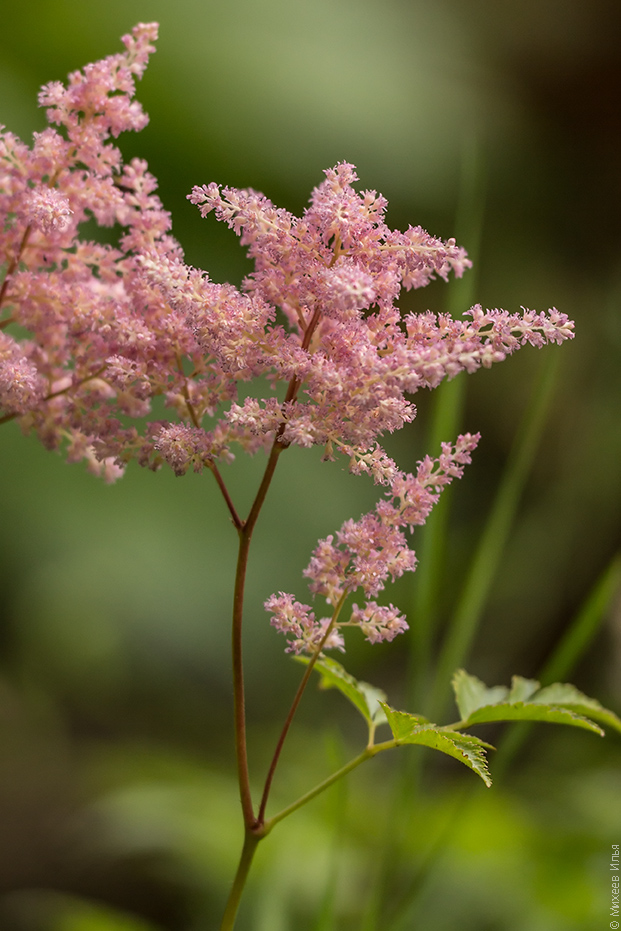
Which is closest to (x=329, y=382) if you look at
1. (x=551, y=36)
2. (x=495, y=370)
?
(x=495, y=370)

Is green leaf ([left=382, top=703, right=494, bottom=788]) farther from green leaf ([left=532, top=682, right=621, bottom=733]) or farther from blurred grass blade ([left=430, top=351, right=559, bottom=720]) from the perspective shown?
blurred grass blade ([left=430, top=351, right=559, bottom=720])

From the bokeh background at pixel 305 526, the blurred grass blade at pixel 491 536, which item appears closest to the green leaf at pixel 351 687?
the blurred grass blade at pixel 491 536

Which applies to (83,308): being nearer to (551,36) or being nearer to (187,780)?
(187,780)

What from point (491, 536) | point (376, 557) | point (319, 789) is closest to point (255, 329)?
point (376, 557)

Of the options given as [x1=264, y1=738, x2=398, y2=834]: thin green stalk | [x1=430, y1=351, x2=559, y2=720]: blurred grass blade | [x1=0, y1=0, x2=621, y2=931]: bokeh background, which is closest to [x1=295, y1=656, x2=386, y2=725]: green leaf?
[x1=264, y1=738, x2=398, y2=834]: thin green stalk

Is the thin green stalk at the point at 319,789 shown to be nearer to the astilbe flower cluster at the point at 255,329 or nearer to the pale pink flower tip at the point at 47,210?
the astilbe flower cluster at the point at 255,329

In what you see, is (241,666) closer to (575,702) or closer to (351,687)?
(351,687)
